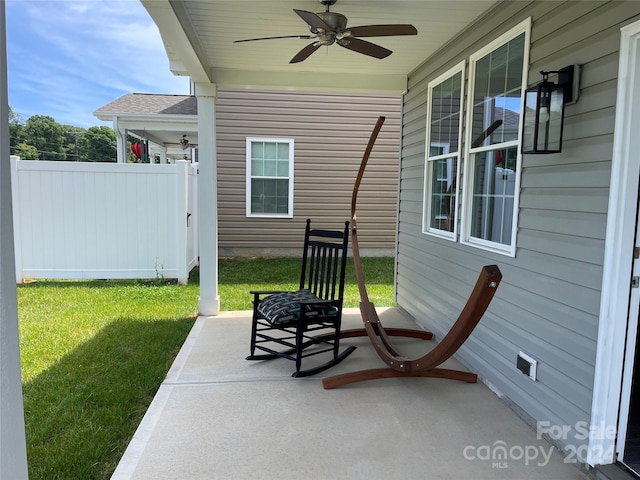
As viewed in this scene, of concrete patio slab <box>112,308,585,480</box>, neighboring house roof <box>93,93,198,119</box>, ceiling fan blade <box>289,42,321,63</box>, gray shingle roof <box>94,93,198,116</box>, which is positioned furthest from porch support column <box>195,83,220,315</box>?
gray shingle roof <box>94,93,198,116</box>

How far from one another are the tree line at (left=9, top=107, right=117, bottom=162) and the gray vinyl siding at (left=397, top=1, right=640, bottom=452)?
2898 centimetres

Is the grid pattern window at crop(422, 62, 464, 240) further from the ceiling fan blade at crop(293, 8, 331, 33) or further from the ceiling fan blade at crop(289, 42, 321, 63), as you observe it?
the ceiling fan blade at crop(293, 8, 331, 33)

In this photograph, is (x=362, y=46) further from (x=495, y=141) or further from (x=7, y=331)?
(x=7, y=331)

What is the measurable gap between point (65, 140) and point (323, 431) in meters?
33.0

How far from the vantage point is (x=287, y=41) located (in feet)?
12.0

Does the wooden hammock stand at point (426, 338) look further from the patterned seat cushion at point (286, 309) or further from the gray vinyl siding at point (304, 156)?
the gray vinyl siding at point (304, 156)

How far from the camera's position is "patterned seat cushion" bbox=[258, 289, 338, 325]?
3125mm

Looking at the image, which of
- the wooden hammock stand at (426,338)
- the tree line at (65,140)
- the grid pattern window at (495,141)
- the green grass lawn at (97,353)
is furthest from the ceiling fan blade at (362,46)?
the tree line at (65,140)

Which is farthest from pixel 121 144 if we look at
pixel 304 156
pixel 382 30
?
pixel 382 30

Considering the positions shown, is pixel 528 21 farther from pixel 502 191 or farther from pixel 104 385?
pixel 104 385

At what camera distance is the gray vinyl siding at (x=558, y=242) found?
6.71 ft

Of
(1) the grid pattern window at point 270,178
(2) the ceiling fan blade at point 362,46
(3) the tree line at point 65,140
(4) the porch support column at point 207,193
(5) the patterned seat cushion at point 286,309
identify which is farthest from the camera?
(3) the tree line at point 65,140

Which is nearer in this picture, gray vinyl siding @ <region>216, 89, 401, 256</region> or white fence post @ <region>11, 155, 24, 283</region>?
white fence post @ <region>11, 155, 24, 283</region>

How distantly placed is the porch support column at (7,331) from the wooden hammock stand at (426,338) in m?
1.81
